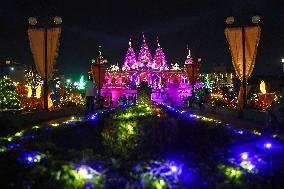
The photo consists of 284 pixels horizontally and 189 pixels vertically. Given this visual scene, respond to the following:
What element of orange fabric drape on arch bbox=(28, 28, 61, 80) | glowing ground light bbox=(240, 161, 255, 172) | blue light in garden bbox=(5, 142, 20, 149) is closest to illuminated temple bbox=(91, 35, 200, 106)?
orange fabric drape on arch bbox=(28, 28, 61, 80)

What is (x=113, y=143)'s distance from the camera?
732 centimetres

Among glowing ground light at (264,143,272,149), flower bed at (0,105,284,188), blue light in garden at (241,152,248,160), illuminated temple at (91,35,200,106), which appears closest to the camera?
flower bed at (0,105,284,188)

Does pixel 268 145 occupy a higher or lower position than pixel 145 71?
lower

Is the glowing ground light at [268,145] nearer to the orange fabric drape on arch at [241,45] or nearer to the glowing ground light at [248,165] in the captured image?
the glowing ground light at [248,165]

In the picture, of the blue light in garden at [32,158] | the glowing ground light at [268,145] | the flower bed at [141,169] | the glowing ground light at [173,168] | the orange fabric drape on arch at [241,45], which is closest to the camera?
the flower bed at [141,169]

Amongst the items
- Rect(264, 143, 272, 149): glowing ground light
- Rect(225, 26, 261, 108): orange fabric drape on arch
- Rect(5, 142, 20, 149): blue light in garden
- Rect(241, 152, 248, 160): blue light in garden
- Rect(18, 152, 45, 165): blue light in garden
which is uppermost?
Rect(225, 26, 261, 108): orange fabric drape on arch

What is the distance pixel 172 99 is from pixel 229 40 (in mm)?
32651

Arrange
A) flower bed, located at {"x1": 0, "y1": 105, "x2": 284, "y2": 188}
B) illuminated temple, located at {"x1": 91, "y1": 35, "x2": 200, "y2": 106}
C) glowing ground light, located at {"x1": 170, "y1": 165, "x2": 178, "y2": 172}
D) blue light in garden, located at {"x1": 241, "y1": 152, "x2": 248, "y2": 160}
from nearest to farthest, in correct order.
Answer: flower bed, located at {"x1": 0, "y1": 105, "x2": 284, "y2": 188} → glowing ground light, located at {"x1": 170, "y1": 165, "x2": 178, "y2": 172} → blue light in garden, located at {"x1": 241, "y1": 152, "x2": 248, "y2": 160} → illuminated temple, located at {"x1": 91, "y1": 35, "x2": 200, "y2": 106}

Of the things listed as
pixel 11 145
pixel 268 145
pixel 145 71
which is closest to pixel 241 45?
pixel 268 145

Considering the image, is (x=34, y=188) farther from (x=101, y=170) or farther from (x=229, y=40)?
(x=229, y=40)

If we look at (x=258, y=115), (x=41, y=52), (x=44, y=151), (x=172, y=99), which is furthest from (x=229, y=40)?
(x=172, y=99)

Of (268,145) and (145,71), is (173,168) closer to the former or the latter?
(268,145)

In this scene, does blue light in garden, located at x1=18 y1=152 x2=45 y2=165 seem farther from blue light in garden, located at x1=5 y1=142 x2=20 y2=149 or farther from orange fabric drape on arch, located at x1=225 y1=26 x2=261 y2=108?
orange fabric drape on arch, located at x1=225 y1=26 x2=261 y2=108

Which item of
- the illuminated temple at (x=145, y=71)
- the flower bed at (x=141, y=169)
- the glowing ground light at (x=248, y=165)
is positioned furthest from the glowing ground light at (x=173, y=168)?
the illuminated temple at (x=145, y=71)
